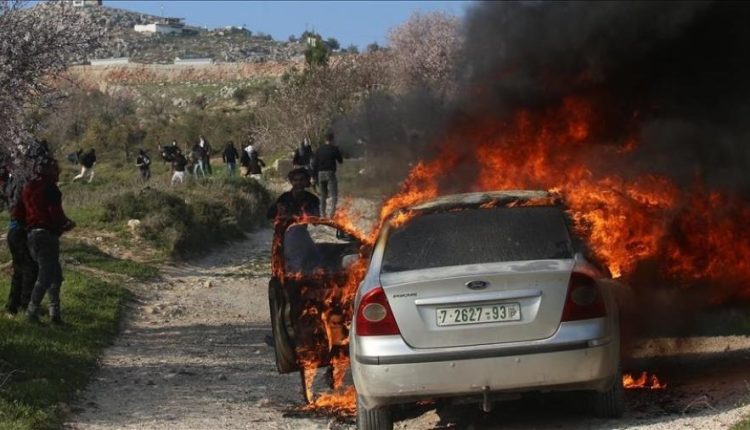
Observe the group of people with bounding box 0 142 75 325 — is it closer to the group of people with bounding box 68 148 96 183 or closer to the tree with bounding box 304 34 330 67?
the group of people with bounding box 68 148 96 183

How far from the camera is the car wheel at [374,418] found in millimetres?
7254

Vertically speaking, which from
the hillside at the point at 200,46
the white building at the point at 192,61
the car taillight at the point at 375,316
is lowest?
the car taillight at the point at 375,316

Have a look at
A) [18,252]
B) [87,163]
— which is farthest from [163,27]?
[18,252]

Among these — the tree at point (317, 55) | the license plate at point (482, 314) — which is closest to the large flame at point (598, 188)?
the license plate at point (482, 314)

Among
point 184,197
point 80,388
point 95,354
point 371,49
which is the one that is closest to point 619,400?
point 80,388

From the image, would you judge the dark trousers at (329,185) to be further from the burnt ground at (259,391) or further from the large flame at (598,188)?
the large flame at (598,188)

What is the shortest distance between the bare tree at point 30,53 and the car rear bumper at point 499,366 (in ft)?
15.3

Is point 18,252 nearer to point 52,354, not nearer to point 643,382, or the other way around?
point 52,354

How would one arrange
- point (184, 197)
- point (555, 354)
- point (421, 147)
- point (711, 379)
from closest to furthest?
point (555, 354) < point (711, 379) < point (421, 147) < point (184, 197)

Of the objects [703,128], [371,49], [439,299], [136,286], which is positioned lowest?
[136,286]

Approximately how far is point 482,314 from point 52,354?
4.94 meters

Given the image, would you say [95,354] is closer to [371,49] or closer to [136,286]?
[136,286]

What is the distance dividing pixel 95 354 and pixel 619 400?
5.56m

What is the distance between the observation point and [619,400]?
287 inches
